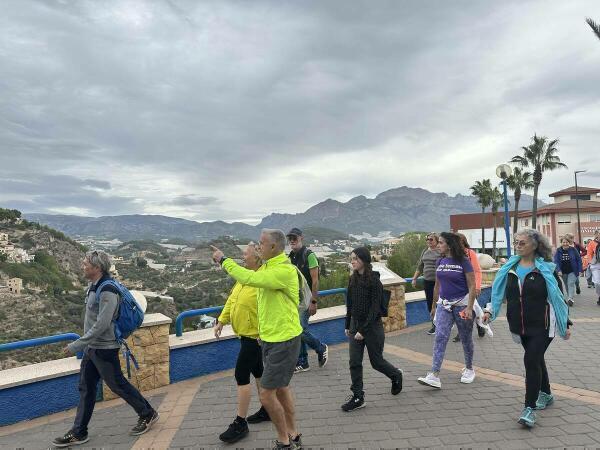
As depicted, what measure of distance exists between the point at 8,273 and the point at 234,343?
226ft

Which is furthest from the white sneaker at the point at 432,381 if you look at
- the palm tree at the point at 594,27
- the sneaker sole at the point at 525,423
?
the palm tree at the point at 594,27

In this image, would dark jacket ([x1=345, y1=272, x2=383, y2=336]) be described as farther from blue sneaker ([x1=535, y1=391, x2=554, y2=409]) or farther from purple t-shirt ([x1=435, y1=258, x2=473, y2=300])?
blue sneaker ([x1=535, y1=391, x2=554, y2=409])

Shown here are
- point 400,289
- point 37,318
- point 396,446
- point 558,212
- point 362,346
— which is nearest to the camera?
point 396,446

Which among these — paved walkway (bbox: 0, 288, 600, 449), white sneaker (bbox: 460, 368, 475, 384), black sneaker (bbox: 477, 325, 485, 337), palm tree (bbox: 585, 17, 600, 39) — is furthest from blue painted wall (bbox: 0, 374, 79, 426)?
palm tree (bbox: 585, 17, 600, 39)

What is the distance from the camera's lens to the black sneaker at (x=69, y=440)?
11.3 ft

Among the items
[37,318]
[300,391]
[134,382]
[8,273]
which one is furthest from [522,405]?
[8,273]

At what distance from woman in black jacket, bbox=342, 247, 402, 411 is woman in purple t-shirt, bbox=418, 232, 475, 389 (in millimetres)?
826

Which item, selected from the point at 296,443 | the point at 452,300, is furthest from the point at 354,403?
the point at 452,300

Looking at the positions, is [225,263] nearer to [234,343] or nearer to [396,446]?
[396,446]

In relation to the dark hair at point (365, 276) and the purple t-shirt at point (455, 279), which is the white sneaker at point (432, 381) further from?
the dark hair at point (365, 276)

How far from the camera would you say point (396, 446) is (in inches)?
127

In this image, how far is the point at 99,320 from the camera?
339 cm

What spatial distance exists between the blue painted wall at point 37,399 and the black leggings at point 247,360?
2.11 metres

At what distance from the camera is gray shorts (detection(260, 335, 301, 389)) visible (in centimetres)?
300
